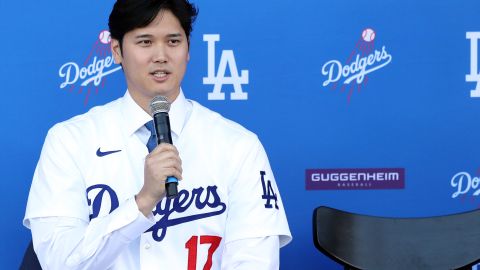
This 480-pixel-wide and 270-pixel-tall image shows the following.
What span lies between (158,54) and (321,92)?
0.88 meters

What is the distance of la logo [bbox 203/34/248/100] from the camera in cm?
260

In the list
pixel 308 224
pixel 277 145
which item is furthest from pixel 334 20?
pixel 308 224

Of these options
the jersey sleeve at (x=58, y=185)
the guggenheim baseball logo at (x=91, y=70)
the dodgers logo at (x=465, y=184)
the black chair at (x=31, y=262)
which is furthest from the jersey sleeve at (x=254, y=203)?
the dodgers logo at (x=465, y=184)

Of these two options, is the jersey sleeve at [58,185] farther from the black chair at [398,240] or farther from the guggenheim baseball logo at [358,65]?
the guggenheim baseball logo at [358,65]

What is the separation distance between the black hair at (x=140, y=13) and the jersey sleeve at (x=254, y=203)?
0.33m

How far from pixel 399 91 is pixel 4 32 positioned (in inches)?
47.6

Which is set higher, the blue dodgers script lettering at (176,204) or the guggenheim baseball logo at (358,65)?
the guggenheim baseball logo at (358,65)

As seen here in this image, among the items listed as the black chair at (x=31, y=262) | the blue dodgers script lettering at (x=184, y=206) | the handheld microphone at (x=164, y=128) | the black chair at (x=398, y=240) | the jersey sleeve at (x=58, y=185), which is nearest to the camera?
the handheld microphone at (x=164, y=128)

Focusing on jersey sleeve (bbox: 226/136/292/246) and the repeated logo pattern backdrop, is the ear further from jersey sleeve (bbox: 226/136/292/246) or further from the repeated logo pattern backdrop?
the repeated logo pattern backdrop

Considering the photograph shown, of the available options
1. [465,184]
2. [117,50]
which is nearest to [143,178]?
[117,50]

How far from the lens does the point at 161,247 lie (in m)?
1.89

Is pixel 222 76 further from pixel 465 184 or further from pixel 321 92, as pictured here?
pixel 465 184

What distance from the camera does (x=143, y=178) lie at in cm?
190

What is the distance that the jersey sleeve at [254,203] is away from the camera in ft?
6.15
